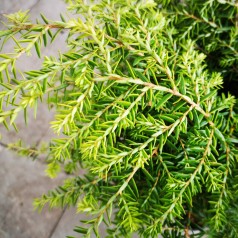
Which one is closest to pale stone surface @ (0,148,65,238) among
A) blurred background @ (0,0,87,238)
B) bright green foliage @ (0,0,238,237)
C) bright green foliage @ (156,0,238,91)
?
blurred background @ (0,0,87,238)

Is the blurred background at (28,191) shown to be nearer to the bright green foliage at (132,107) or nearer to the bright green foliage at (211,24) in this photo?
the bright green foliage at (132,107)

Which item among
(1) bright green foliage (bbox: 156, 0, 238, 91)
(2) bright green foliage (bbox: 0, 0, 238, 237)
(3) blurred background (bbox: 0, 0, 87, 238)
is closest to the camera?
(2) bright green foliage (bbox: 0, 0, 238, 237)

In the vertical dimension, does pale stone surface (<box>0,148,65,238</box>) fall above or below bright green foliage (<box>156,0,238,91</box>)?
below

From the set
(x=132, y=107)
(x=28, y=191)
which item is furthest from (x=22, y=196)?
(x=132, y=107)

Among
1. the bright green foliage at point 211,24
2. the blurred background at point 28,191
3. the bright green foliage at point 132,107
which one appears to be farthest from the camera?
the blurred background at point 28,191

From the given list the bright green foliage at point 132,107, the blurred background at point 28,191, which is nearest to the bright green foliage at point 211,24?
Result: the bright green foliage at point 132,107

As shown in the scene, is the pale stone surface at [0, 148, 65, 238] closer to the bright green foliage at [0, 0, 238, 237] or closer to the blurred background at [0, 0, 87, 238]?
the blurred background at [0, 0, 87, 238]

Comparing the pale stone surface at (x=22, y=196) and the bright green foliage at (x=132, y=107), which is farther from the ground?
the bright green foliage at (x=132, y=107)

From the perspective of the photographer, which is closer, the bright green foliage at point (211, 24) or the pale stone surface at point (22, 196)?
the bright green foliage at point (211, 24)

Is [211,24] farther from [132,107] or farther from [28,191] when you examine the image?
[28,191]

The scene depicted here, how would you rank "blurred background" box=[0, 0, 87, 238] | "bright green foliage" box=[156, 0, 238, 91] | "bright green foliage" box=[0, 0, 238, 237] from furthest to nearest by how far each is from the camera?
"blurred background" box=[0, 0, 87, 238]
"bright green foliage" box=[156, 0, 238, 91]
"bright green foliage" box=[0, 0, 238, 237]

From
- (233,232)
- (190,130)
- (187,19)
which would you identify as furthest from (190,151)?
(187,19)
